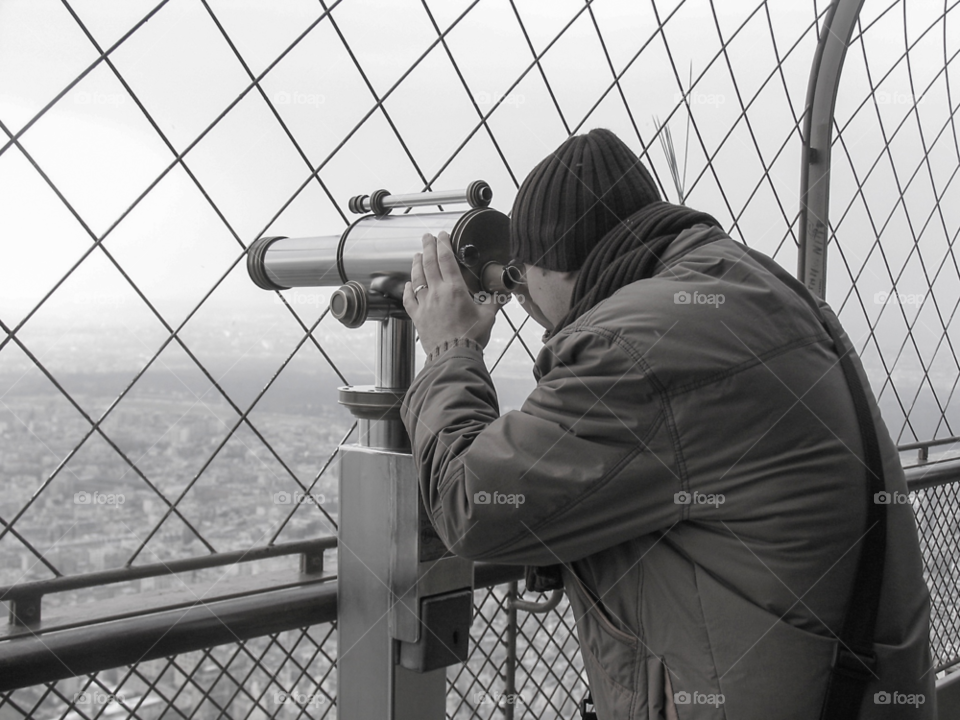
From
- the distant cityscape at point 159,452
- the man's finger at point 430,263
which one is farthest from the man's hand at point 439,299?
the distant cityscape at point 159,452

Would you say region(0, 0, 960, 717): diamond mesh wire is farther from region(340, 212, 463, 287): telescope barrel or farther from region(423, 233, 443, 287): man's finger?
region(423, 233, 443, 287): man's finger

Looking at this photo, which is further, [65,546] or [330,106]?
[330,106]

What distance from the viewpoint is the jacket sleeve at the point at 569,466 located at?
878 mm

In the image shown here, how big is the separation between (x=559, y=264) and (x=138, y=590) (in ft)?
2.48

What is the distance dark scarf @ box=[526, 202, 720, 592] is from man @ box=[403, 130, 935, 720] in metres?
0.04

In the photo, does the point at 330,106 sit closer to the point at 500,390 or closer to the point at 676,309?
the point at 500,390

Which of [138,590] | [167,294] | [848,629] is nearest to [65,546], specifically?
[138,590]

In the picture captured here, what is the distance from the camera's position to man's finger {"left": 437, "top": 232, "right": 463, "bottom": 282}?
1.01 m

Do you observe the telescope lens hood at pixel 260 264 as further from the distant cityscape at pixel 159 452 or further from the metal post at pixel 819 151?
the metal post at pixel 819 151

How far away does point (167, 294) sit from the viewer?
1.26 m

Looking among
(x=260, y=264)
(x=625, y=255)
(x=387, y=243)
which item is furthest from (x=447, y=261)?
(x=260, y=264)

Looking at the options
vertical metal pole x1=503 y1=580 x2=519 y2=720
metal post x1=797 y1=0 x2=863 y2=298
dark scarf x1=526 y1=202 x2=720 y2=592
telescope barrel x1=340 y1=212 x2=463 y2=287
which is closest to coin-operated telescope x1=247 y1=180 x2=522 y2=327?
telescope barrel x1=340 y1=212 x2=463 y2=287

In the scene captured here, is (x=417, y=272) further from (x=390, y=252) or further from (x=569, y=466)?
(x=569, y=466)

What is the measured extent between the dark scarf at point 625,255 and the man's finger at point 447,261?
0.56ft
